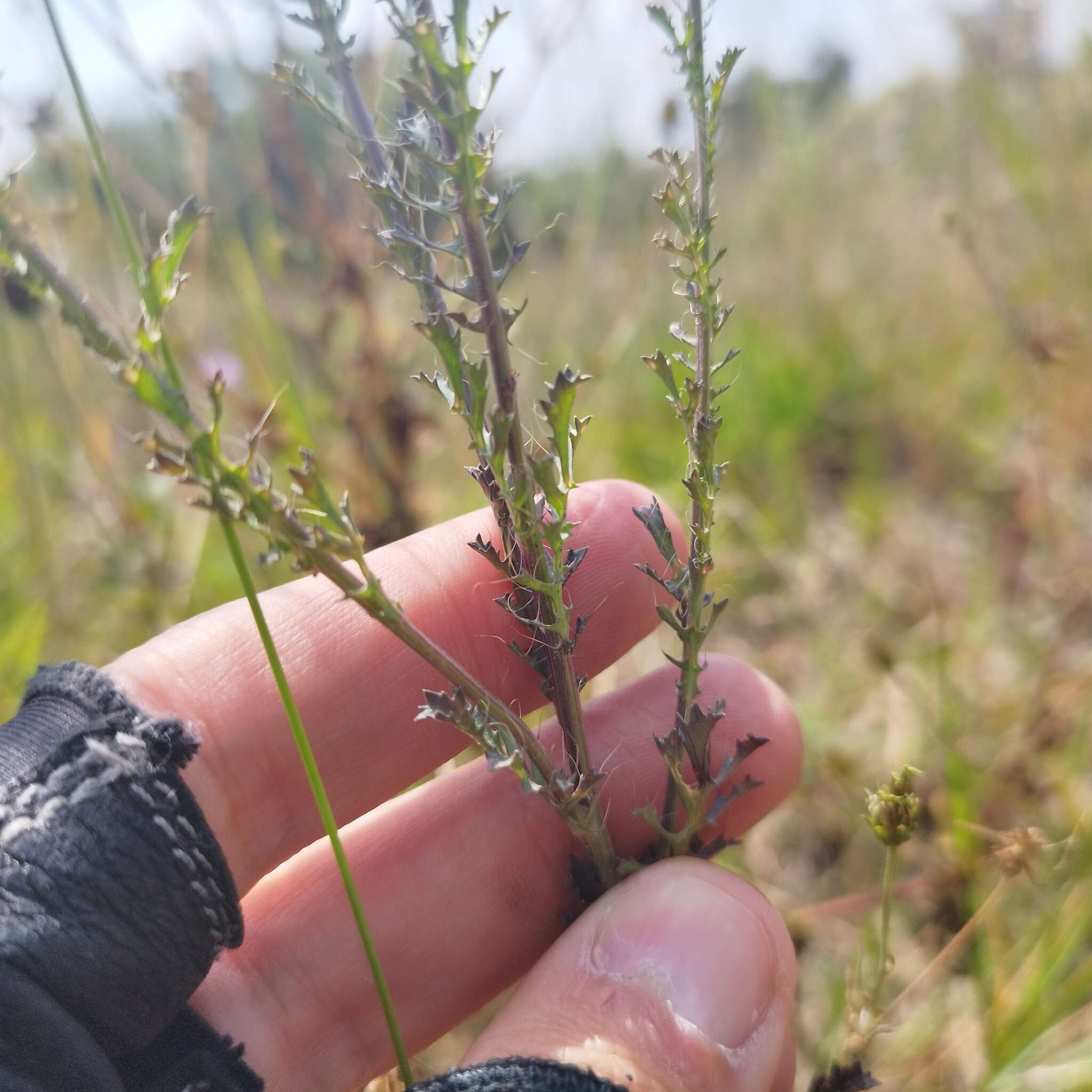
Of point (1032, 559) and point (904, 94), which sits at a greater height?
point (904, 94)

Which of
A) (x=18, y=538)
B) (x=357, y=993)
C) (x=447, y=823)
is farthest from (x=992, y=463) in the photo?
(x=18, y=538)

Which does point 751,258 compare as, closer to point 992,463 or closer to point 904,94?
point 904,94

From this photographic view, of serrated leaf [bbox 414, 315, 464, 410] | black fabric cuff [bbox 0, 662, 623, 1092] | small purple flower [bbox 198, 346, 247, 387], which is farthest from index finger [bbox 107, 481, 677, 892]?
small purple flower [bbox 198, 346, 247, 387]

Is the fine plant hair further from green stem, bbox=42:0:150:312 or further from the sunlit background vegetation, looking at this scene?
the sunlit background vegetation

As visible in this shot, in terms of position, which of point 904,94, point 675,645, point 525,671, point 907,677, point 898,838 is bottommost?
point 907,677

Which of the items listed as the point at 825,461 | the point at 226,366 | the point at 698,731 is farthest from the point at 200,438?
the point at 825,461

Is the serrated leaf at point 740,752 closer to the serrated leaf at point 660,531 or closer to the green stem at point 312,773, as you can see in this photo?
the serrated leaf at point 660,531

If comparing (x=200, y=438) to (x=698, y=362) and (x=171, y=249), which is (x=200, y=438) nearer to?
(x=171, y=249)
